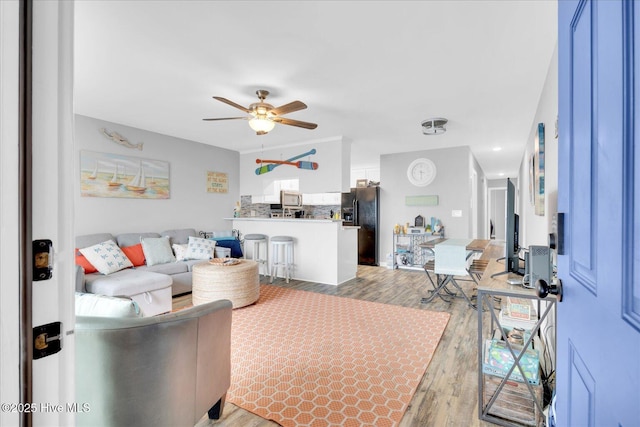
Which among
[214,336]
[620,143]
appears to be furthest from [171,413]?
[620,143]

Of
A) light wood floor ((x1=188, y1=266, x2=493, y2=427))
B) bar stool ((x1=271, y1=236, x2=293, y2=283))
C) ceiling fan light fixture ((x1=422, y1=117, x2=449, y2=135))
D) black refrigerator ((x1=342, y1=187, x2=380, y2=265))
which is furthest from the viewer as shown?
black refrigerator ((x1=342, y1=187, x2=380, y2=265))

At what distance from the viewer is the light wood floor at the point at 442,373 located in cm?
167

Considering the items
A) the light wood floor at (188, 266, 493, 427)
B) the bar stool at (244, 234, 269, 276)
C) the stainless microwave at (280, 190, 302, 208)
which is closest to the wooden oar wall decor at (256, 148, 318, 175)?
the stainless microwave at (280, 190, 302, 208)

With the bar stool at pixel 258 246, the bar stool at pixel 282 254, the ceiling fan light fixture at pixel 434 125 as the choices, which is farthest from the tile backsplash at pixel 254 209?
the ceiling fan light fixture at pixel 434 125

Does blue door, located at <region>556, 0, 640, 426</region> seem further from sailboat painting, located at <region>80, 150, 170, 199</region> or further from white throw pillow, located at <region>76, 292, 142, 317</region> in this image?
sailboat painting, located at <region>80, 150, 170, 199</region>

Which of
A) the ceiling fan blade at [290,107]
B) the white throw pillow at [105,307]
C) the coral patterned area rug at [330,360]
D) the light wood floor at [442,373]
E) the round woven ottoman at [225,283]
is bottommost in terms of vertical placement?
the light wood floor at [442,373]

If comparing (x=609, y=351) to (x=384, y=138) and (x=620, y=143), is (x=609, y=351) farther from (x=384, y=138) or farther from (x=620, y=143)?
(x=384, y=138)

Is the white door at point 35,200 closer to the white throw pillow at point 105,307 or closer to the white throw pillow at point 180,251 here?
the white throw pillow at point 105,307

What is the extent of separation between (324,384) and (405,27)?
2.48 metres

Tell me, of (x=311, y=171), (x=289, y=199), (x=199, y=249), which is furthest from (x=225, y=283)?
(x=289, y=199)

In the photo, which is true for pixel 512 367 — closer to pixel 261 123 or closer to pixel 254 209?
pixel 261 123

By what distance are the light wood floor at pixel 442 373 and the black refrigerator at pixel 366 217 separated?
6.12ft

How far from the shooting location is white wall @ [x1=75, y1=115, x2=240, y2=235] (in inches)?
153

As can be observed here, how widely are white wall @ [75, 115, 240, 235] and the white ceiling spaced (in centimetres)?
42
